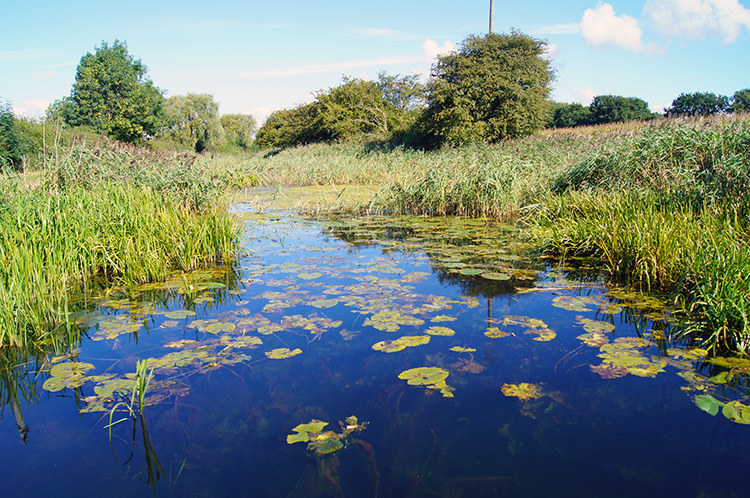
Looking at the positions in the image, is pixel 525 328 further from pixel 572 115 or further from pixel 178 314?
pixel 572 115

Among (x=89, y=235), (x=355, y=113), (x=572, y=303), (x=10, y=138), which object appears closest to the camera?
(x=572, y=303)

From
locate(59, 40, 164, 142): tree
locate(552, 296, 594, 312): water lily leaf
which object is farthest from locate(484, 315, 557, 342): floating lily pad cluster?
locate(59, 40, 164, 142): tree

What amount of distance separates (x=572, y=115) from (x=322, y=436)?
4773cm

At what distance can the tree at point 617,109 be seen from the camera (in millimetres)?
38609

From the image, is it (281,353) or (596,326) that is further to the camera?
(596,326)

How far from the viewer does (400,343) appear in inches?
121

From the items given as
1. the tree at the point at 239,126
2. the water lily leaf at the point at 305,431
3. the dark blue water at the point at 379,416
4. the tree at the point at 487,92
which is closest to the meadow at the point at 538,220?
the dark blue water at the point at 379,416

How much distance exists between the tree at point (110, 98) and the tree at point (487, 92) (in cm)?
2247

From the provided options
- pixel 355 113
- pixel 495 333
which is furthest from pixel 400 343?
pixel 355 113

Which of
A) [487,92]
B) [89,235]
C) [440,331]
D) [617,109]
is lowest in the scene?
[440,331]

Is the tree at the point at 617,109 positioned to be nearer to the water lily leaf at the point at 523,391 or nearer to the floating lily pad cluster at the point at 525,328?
the floating lily pad cluster at the point at 525,328

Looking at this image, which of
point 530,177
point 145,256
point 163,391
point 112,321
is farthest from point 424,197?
point 163,391

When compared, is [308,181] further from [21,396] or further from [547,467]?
[547,467]

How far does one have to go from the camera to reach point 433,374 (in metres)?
2.67
